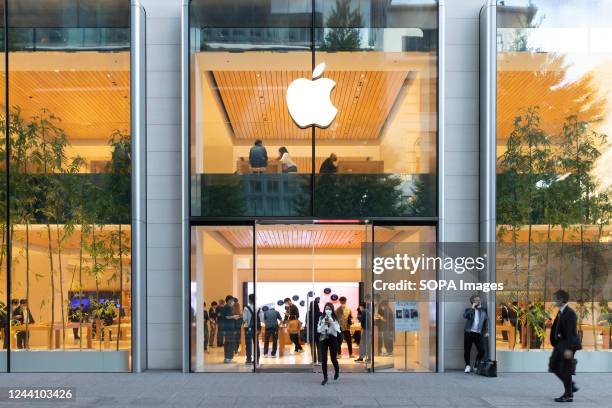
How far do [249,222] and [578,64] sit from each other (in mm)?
7092

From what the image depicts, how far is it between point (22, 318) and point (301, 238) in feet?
18.1

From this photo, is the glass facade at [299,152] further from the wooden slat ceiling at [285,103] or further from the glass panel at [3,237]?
the glass panel at [3,237]

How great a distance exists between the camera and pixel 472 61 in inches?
575

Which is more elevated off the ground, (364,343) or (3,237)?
(3,237)

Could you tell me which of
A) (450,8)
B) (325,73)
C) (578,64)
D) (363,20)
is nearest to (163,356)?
(325,73)

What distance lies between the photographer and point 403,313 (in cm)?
1453

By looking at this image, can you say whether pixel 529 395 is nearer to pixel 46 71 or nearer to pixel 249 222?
pixel 249 222

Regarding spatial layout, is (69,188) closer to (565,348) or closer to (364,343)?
(364,343)

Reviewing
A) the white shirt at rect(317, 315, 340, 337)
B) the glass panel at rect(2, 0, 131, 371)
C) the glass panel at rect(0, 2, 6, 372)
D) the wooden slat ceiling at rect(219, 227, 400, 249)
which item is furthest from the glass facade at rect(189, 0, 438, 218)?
the glass panel at rect(0, 2, 6, 372)

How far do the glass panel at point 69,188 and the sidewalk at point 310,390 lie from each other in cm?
83

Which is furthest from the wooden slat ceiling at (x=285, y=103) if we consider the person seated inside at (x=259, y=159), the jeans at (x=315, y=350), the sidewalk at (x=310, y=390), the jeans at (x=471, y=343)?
the sidewalk at (x=310, y=390)

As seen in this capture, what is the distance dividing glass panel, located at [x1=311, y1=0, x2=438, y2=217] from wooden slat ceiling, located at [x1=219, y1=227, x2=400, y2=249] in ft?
2.16

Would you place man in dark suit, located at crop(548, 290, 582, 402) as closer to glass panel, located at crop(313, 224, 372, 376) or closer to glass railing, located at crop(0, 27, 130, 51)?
glass panel, located at crop(313, 224, 372, 376)

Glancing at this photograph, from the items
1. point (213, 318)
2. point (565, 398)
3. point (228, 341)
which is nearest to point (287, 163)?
point (213, 318)
